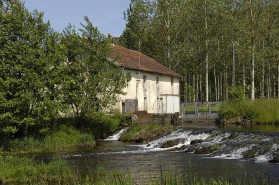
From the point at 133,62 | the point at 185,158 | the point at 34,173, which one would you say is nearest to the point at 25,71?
the point at 34,173

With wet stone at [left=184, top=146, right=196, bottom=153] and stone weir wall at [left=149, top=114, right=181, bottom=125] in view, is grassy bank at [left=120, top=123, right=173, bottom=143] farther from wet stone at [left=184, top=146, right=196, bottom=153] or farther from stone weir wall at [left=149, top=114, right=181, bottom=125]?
stone weir wall at [left=149, top=114, right=181, bottom=125]

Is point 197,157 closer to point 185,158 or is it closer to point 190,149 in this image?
point 185,158

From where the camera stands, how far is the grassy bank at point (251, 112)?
33781 mm

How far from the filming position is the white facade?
122 ft

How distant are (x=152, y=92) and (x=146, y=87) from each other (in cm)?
145

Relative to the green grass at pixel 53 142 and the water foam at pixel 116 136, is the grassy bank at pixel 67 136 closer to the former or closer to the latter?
the green grass at pixel 53 142

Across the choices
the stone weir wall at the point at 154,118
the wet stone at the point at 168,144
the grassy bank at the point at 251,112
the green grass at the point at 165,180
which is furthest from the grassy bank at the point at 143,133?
the green grass at the point at 165,180

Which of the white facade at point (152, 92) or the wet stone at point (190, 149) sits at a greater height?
the white facade at point (152, 92)

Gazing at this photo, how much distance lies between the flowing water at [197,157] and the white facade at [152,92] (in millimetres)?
12344

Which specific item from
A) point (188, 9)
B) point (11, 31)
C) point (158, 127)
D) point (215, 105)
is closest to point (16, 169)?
point (11, 31)

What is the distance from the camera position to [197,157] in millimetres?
18594

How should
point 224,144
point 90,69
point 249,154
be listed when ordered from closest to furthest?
point 249,154 < point 224,144 < point 90,69

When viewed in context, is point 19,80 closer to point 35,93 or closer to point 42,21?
point 35,93

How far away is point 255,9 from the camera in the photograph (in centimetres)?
4209
